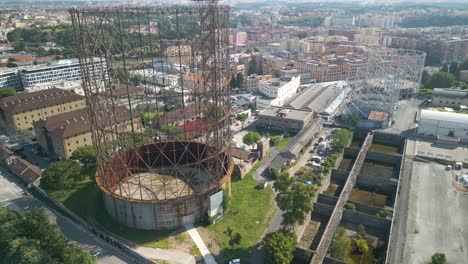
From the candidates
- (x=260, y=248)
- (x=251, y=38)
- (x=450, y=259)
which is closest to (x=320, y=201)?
(x=260, y=248)

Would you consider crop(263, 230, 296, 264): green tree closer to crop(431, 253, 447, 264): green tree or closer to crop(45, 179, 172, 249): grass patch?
crop(45, 179, 172, 249): grass patch

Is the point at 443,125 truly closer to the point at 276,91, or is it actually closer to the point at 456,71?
the point at 276,91

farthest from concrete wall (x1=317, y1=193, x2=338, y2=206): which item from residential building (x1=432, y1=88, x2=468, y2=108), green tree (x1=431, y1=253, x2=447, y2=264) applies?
residential building (x1=432, y1=88, x2=468, y2=108)

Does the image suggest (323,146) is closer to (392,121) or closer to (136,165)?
(392,121)

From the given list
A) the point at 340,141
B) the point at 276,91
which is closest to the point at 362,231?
the point at 340,141

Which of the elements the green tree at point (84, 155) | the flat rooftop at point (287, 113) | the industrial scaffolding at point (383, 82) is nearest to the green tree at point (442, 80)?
the industrial scaffolding at point (383, 82)

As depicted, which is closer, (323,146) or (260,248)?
(260,248)
